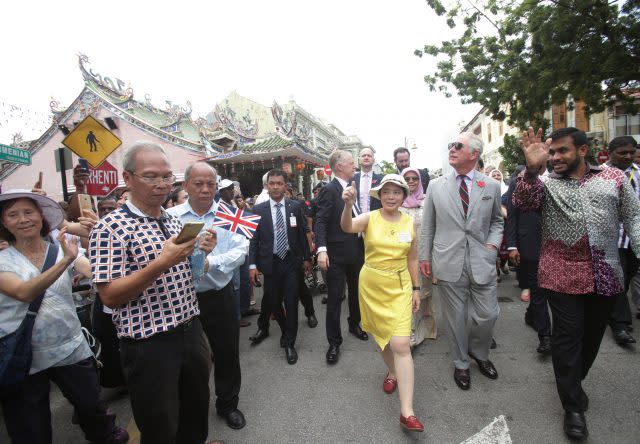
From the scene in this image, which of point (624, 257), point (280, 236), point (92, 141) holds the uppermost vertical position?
point (92, 141)

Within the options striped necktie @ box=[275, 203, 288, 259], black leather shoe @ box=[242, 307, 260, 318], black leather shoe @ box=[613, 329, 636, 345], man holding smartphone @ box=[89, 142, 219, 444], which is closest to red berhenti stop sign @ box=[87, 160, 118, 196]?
black leather shoe @ box=[242, 307, 260, 318]

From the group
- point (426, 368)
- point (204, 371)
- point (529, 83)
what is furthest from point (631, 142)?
point (529, 83)

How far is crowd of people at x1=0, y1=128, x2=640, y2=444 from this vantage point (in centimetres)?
160

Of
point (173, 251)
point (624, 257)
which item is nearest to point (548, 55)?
point (624, 257)

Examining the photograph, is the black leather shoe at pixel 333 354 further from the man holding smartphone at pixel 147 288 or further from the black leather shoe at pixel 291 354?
the man holding smartphone at pixel 147 288

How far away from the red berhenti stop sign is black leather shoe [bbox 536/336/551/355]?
609 cm

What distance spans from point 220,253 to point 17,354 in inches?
49.7

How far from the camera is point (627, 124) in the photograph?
18.0m

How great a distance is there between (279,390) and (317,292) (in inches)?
128

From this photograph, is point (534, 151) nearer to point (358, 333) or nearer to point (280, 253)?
point (280, 253)

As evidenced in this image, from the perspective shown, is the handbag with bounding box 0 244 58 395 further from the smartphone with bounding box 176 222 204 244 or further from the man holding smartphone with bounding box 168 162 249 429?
the smartphone with bounding box 176 222 204 244

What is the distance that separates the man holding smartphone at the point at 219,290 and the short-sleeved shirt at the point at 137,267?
0.67 m

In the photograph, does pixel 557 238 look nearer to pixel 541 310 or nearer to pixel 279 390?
pixel 541 310

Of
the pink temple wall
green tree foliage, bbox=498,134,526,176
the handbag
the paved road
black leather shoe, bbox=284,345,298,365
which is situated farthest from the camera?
green tree foliage, bbox=498,134,526,176
